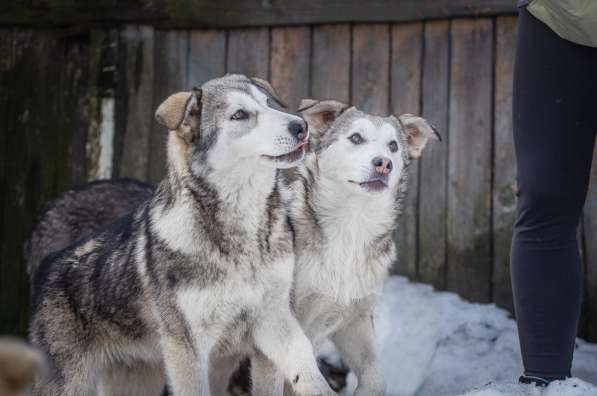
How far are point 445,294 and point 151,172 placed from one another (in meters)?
2.08

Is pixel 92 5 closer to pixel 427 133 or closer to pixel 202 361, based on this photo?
pixel 427 133

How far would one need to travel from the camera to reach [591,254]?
196 inches

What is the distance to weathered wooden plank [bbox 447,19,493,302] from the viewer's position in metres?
5.28

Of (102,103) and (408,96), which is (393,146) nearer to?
(408,96)

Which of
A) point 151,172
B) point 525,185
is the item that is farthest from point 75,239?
point 525,185

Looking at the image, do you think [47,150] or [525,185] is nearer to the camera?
[525,185]

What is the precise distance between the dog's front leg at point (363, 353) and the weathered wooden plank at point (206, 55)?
2189 millimetres

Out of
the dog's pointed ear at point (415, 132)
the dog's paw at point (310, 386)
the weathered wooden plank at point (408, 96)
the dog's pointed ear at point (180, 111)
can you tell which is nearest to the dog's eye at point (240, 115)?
the dog's pointed ear at point (180, 111)

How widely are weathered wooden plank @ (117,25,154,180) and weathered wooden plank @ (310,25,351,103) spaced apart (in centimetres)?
110

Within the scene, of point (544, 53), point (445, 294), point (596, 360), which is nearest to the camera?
point (544, 53)

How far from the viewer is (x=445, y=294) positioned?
5344 millimetres

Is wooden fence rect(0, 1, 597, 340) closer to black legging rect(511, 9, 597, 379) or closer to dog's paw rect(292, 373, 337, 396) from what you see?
black legging rect(511, 9, 597, 379)

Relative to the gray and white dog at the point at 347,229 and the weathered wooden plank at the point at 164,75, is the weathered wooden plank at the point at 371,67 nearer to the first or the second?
the gray and white dog at the point at 347,229

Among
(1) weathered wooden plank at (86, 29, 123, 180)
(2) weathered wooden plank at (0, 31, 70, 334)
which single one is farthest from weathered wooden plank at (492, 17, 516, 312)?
(2) weathered wooden plank at (0, 31, 70, 334)
